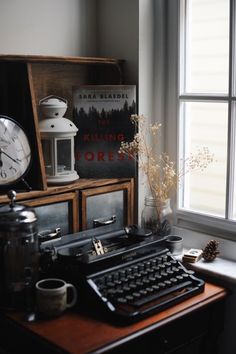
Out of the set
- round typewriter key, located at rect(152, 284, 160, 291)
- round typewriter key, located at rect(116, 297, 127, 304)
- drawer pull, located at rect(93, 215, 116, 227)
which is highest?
drawer pull, located at rect(93, 215, 116, 227)

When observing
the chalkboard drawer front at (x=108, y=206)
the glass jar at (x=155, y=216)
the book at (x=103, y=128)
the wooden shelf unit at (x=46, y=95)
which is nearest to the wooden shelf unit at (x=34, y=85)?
the wooden shelf unit at (x=46, y=95)

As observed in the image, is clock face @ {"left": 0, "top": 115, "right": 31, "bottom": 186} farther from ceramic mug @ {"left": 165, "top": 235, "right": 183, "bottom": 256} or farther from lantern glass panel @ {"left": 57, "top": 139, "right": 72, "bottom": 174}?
ceramic mug @ {"left": 165, "top": 235, "right": 183, "bottom": 256}

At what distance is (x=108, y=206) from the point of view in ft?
8.36

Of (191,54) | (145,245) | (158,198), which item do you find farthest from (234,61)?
(145,245)

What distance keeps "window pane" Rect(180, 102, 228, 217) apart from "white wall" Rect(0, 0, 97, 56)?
0.58 metres

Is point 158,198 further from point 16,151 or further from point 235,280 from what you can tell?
point 16,151

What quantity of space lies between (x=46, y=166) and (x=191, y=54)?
0.83 m

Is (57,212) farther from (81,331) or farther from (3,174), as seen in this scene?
(81,331)

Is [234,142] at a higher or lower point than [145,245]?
higher

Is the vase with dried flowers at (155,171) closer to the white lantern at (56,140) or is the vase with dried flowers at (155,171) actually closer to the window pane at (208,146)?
the window pane at (208,146)

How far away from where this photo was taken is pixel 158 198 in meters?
2.55

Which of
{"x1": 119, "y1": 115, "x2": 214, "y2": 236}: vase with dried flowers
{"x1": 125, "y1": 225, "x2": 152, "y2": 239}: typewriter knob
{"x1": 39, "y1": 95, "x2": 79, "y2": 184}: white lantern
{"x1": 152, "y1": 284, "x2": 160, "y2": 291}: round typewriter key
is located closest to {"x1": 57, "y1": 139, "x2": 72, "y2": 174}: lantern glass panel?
{"x1": 39, "y1": 95, "x2": 79, "y2": 184}: white lantern

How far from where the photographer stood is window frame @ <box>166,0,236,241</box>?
7.89 feet

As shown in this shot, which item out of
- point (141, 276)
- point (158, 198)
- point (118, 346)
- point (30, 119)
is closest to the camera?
point (118, 346)
